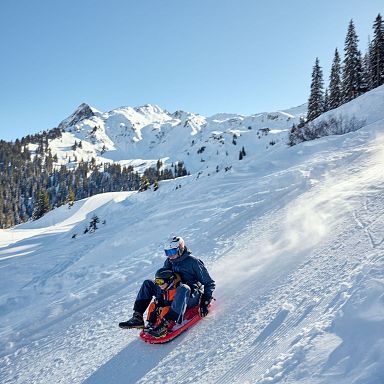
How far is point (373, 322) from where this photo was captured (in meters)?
4.01

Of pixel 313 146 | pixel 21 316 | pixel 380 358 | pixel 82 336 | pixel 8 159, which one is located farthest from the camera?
pixel 8 159

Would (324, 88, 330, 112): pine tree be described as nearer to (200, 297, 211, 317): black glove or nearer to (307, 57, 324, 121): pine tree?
(307, 57, 324, 121): pine tree

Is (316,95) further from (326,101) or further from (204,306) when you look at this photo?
(204,306)

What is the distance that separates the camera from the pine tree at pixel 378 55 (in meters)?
40.9

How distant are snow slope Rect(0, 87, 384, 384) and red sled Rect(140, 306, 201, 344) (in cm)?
11

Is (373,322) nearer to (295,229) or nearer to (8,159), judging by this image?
(295,229)

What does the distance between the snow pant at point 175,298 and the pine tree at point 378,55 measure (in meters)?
43.4

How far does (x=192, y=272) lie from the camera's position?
21.7ft

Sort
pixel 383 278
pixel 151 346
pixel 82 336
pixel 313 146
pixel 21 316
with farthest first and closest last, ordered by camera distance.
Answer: pixel 313 146, pixel 21 316, pixel 82 336, pixel 151 346, pixel 383 278

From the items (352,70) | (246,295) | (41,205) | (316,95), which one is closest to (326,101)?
(316,95)

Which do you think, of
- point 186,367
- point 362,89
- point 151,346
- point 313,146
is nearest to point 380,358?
point 186,367

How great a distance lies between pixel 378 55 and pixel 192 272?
44.0m

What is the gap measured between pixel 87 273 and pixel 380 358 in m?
9.35

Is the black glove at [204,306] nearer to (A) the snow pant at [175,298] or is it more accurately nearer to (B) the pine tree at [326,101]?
(A) the snow pant at [175,298]
